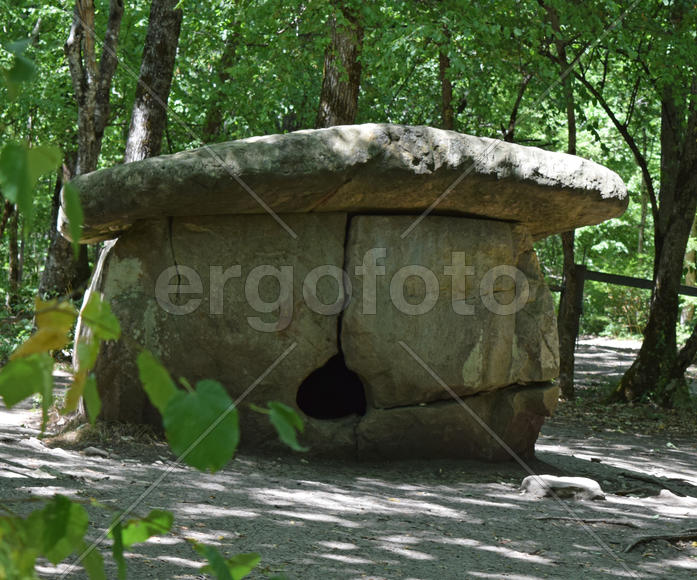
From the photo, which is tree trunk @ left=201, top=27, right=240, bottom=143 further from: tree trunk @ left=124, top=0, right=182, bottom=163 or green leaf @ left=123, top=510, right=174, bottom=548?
green leaf @ left=123, top=510, right=174, bottom=548

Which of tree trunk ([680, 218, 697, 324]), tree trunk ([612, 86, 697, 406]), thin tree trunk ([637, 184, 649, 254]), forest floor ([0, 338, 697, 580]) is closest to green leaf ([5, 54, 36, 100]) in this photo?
forest floor ([0, 338, 697, 580])

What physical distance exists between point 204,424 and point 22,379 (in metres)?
0.17

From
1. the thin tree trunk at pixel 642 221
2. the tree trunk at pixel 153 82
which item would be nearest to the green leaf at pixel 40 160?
the tree trunk at pixel 153 82

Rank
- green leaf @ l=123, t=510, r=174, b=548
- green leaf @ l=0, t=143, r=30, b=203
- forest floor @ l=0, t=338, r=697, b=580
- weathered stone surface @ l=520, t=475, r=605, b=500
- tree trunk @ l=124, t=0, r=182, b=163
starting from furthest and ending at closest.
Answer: tree trunk @ l=124, t=0, r=182, b=163 < weathered stone surface @ l=520, t=475, r=605, b=500 < forest floor @ l=0, t=338, r=697, b=580 < green leaf @ l=123, t=510, r=174, b=548 < green leaf @ l=0, t=143, r=30, b=203

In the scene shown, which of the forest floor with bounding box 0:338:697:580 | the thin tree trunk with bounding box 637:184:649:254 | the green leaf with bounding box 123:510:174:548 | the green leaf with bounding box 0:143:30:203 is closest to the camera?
the green leaf with bounding box 0:143:30:203

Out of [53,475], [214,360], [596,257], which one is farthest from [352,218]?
[596,257]

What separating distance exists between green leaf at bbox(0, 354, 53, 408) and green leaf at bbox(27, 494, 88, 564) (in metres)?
0.14

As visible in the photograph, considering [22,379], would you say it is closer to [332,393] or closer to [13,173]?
[13,173]

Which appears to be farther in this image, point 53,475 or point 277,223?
point 277,223

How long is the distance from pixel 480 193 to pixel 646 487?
232 centimetres

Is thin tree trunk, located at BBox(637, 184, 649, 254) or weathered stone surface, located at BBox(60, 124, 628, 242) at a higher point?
thin tree trunk, located at BBox(637, 184, 649, 254)

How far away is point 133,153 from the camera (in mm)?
9078

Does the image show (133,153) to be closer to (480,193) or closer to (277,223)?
(277,223)

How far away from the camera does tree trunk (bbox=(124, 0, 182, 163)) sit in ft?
29.7
